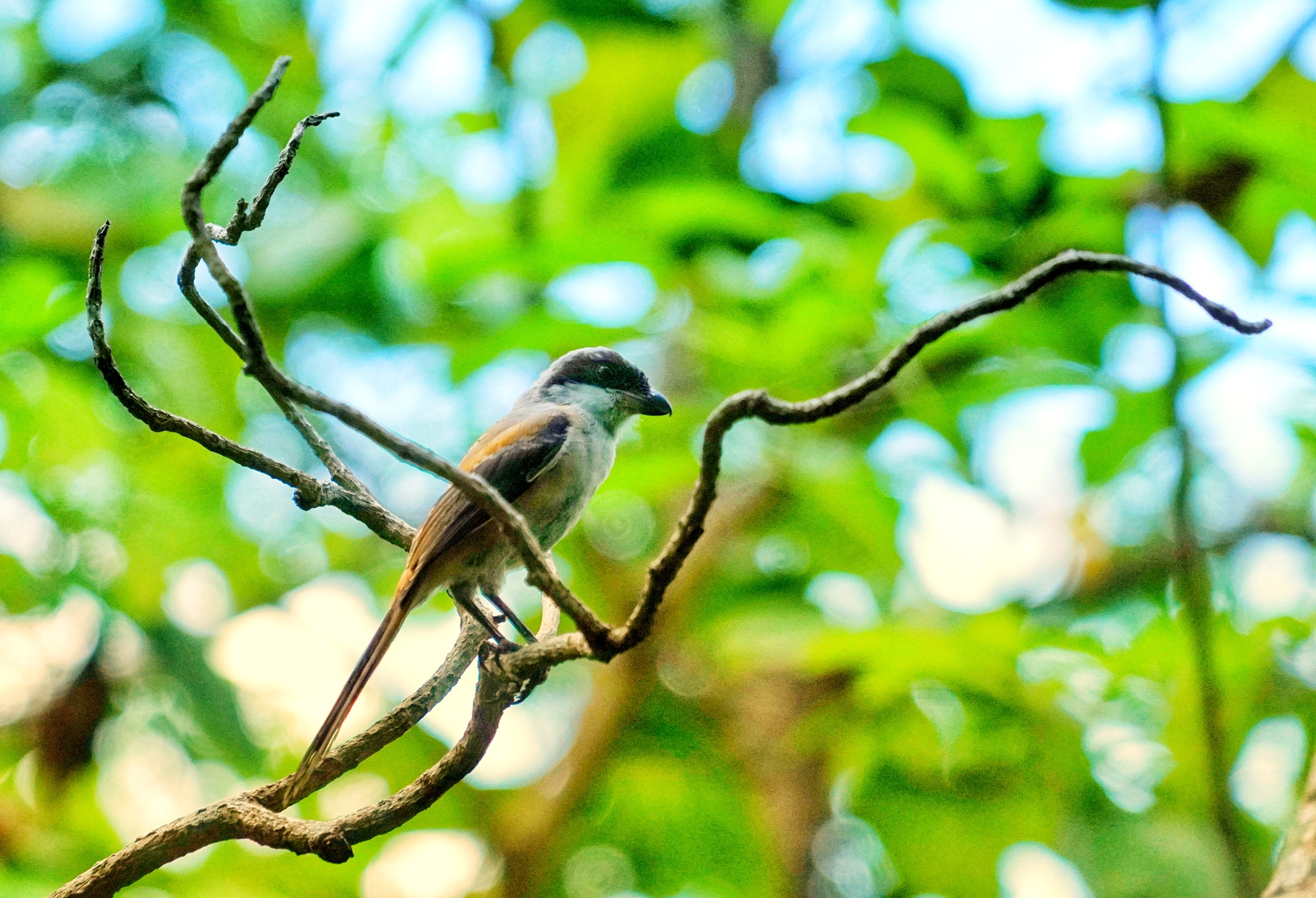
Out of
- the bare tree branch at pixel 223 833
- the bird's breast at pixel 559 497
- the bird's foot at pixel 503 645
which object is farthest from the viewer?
the bird's breast at pixel 559 497

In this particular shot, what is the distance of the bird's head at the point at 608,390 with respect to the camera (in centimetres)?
365

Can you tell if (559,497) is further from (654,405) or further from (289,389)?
(289,389)

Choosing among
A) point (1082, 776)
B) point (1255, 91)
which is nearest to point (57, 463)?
point (1082, 776)

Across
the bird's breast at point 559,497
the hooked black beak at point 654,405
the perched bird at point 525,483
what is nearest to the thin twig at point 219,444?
the perched bird at point 525,483

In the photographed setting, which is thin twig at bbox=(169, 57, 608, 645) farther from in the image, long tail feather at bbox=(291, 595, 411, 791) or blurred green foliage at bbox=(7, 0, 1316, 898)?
blurred green foliage at bbox=(7, 0, 1316, 898)

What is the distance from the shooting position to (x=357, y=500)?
2.72 m

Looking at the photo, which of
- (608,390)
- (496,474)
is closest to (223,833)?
(496,474)

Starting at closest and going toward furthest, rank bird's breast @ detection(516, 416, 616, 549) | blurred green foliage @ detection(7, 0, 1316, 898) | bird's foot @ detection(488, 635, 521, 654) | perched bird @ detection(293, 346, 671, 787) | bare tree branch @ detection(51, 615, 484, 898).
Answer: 1. bare tree branch @ detection(51, 615, 484, 898)
2. bird's foot @ detection(488, 635, 521, 654)
3. perched bird @ detection(293, 346, 671, 787)
4. bird's breast @ detection(516, 416, 616, 549)
5. blurred green foliage @ detection(7, 0, 1316, 898)

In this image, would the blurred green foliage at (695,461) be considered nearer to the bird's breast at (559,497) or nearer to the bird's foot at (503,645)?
the bird's breast at (559,497)

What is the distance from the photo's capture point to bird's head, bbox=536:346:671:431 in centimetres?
365

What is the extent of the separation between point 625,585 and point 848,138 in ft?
7.35

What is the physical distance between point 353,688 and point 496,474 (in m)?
0.84

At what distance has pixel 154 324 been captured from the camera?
4.83 metres

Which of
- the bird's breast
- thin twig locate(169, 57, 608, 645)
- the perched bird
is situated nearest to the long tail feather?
the perched bird
